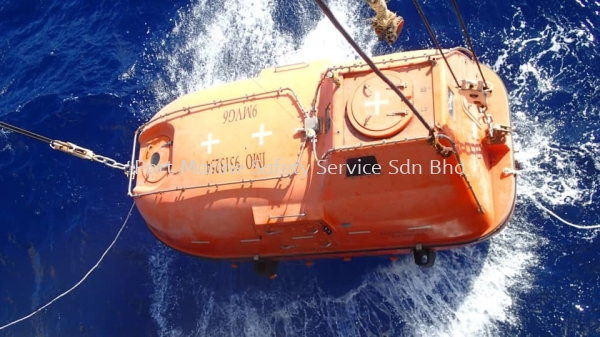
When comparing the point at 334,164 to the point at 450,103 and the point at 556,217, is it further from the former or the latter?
the point at 556,217

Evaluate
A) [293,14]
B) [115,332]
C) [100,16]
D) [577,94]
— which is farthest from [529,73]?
[100,16]

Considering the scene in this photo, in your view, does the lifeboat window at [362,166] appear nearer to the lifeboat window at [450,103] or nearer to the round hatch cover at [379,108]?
the round hatch cover at [379,108]

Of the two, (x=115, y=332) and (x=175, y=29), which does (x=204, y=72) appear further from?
(x=115, y=332)

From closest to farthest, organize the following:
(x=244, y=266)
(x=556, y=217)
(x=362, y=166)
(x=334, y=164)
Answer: (x=362, y=166)
(x=334, y=164)
(x=556, y=217)
(x=244, y=266)

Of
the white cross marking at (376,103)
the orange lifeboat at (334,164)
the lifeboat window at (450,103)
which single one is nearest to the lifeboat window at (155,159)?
the orange lifeboat at (334,164)

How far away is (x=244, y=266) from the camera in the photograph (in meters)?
10.7

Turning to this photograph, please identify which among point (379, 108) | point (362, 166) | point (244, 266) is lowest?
point (244, 266)

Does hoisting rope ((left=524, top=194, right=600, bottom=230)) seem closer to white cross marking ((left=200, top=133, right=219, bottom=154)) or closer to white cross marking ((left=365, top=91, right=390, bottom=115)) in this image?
white cross marking ((left=365, top=91, right=390, bottom=115))

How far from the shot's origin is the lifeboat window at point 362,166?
7598 millimetres

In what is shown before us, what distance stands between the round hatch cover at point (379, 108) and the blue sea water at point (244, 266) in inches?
141

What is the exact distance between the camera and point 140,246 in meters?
11.3

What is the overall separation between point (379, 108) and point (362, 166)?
896 mm

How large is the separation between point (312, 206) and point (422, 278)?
10.1ft

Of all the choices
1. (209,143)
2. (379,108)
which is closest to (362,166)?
(379,108)
